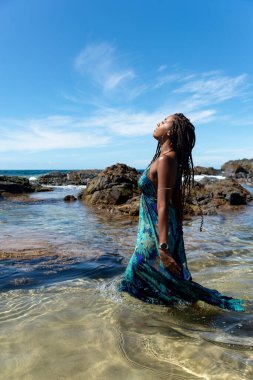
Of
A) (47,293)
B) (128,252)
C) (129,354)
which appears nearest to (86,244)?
(128,252)

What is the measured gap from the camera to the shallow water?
9.46ft

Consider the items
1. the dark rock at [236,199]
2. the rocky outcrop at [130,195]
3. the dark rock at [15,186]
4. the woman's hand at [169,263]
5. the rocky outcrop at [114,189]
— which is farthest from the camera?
the dark rock at [15,186]

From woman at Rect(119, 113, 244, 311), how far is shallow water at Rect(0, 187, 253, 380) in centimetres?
18

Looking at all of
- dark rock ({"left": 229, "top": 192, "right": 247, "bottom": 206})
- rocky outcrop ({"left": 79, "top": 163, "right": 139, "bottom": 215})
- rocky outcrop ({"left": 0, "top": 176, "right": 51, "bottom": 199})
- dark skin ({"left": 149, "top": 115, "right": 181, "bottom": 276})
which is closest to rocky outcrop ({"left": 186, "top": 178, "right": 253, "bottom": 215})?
dark rock ({"left": 229, "top": 192, "right": 247, "bottom": 206})

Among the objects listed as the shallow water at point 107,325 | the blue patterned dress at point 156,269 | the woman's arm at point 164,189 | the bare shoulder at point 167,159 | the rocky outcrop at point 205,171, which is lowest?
the shallow water at point 107,325

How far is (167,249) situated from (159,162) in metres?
0.82

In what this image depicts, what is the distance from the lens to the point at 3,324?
12.0 feet

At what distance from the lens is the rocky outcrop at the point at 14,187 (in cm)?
2405

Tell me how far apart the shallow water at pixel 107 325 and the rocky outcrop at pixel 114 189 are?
8107 millimetres

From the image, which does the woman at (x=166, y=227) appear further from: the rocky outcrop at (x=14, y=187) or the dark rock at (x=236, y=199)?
the rocky outcrop at (x=14, y=187)

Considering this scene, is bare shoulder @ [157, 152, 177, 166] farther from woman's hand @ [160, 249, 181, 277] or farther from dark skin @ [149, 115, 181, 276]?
woman's hand @ [160, 249, 181, 277]

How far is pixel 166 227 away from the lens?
11.5 ft

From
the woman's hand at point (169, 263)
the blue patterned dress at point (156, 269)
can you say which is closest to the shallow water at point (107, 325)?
the blue patterned dress at point (156, 269)

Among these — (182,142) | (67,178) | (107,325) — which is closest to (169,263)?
(107,325)
